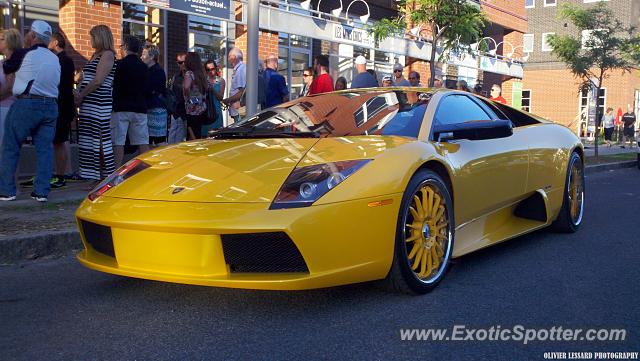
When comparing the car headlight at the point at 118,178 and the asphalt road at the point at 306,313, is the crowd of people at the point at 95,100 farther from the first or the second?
the car headlight at the point at 118,178

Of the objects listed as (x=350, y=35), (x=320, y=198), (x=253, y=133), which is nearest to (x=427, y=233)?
(x=320, y=198)

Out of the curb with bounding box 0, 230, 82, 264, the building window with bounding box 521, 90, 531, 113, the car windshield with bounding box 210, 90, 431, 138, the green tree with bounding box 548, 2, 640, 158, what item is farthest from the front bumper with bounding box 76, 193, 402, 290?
the building window with bounding box 521, 90, 531, 113

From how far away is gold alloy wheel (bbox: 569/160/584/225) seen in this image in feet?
18.6

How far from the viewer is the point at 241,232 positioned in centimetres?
293

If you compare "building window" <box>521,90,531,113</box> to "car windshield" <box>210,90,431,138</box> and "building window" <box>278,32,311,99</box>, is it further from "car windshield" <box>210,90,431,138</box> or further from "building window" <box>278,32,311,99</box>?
"car windshield" <box>210,90,431,138</box>

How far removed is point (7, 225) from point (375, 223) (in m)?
3.13

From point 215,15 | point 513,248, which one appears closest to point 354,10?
point 215,15

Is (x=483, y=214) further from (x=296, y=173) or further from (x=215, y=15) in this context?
(x=215, y=15)

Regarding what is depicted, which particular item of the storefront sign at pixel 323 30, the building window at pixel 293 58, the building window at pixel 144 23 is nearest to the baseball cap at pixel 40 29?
the building window at pixel 144 23

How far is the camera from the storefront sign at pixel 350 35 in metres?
15.5

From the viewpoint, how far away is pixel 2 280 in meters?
3.94

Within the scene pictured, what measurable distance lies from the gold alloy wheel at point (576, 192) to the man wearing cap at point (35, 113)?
477 centimetres

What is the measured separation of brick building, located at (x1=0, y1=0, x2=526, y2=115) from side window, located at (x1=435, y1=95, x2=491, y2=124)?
286 inches

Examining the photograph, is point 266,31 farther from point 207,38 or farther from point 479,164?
point 479,164
